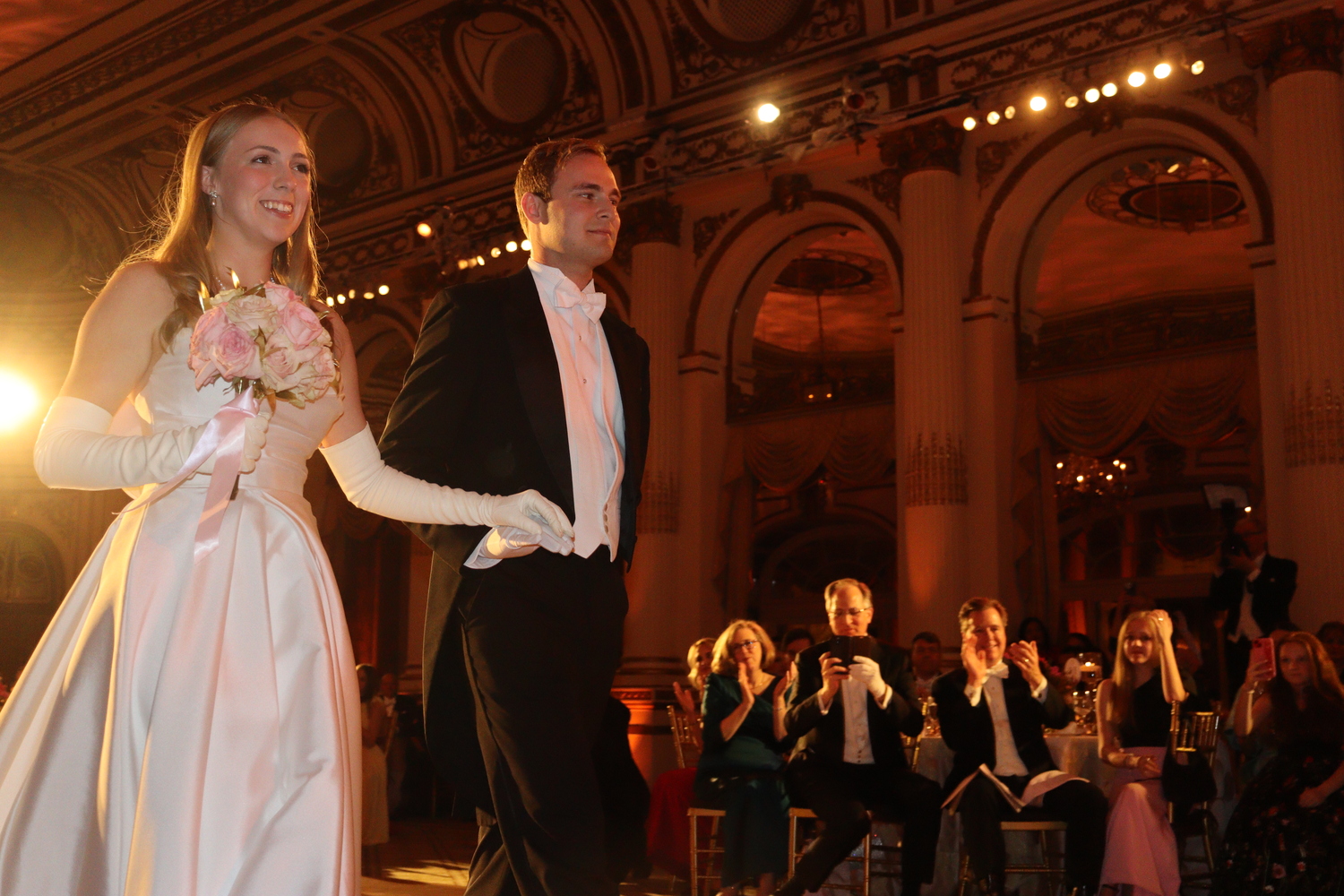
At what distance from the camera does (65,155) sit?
48.8ft

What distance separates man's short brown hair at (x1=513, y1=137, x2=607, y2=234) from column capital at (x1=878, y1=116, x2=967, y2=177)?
7.27m

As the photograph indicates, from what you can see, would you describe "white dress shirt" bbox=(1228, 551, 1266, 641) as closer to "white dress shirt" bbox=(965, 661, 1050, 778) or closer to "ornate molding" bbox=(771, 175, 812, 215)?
"white dress shirt" bbox=(965, 661, 1050, 778)

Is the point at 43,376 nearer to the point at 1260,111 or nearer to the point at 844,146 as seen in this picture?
the point at 844,146

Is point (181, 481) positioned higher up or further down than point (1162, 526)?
further down

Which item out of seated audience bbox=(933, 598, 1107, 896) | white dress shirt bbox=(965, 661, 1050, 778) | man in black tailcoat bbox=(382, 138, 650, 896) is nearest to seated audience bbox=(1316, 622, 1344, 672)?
seated audience bbox=(933, 598, 1107, 896)

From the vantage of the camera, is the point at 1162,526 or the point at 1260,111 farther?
the point at 1162,526

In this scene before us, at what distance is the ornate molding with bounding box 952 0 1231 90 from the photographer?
27.6 ft

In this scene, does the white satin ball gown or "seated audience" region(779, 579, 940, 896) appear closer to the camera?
the white satin ball gown

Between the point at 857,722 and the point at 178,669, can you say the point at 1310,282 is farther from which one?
the point at 178,669

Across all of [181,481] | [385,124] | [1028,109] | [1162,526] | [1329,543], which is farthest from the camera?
[1162,526]

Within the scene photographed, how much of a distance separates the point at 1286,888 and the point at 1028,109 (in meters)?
5.65

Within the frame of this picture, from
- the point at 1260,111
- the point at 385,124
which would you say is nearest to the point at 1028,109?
the point at 1260,111

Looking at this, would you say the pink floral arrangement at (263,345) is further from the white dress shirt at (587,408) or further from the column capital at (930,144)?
the column capital at (930,144)

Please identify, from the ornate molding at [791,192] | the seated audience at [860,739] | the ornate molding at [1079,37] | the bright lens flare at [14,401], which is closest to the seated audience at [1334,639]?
the seated audience at [860,739]
